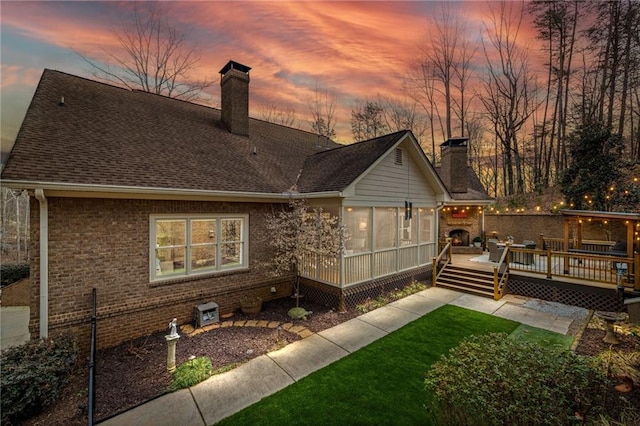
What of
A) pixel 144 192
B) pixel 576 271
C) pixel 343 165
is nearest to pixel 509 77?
pixel 576 271

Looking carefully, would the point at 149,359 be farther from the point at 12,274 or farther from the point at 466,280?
the point at 12,274

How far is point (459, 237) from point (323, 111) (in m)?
15.2

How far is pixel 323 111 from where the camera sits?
23078 mm

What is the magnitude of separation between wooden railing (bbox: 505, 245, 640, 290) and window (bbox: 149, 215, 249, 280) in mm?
10247

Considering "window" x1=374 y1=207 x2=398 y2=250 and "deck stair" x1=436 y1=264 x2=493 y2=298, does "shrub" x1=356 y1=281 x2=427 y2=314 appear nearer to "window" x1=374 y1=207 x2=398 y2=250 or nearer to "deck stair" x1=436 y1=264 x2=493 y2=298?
"deck stair" x1=436 y1=264 x2=493 y2=298

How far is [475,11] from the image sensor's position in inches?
897

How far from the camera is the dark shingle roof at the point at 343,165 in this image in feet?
27.4

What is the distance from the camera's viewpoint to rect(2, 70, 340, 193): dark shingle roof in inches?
227

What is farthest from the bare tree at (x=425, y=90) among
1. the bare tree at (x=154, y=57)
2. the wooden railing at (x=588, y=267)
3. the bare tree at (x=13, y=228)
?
the bare tree at (x=13, y=228)

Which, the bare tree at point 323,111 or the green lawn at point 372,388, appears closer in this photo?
the green lawn at point 372,388

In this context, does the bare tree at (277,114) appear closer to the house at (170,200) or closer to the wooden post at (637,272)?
the house at (170,200)

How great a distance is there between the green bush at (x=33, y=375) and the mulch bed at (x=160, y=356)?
0.22 m

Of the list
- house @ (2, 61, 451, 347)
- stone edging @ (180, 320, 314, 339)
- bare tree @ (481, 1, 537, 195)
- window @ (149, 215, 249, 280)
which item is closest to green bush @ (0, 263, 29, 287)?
house @ (2, 61, 451, 347)

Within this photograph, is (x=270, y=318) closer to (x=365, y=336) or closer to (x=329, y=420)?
(x=365, y=336)
